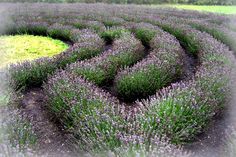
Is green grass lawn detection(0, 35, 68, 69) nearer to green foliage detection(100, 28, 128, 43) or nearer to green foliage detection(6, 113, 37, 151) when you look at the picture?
green foliage detection(100, 28, 128, 43)

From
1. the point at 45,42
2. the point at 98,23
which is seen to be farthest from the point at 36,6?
the point at 45,42

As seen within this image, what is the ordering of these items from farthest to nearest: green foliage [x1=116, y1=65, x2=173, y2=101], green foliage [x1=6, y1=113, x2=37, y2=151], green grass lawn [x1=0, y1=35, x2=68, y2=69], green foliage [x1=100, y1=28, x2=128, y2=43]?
1. green foliage [x1=100, y1=28, x2=128, y2=43]
2. green grass lawn [x1=0, y1=35, x2=68, y2=69]
3. green foliage [x1=116, y1=65, x2=173, y2=101]
4. green foliage [x1=6, y1=113, x2=37, y2=151]

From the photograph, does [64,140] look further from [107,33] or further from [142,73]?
[107,33]

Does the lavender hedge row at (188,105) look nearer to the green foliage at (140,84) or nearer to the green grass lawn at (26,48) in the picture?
the green foliage at (140,84)

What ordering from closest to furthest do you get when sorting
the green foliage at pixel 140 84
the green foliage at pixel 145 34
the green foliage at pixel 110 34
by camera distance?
1. the green foliage at pixel 140 84
2. the green foliage at pixel 145 34
3. the green foliage at pixel 110 34

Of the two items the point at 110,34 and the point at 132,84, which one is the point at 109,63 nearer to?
the point at 132,84

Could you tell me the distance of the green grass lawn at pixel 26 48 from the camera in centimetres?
871

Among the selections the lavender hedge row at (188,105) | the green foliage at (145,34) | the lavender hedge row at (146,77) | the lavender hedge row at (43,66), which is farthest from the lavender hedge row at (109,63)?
the lavender hedge row at (188,105)

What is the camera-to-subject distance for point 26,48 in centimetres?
966

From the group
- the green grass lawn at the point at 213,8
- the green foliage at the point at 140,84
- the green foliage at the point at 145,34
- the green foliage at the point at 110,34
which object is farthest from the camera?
the green grass lawn at the point at 213,8

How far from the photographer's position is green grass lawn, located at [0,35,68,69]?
8711mm

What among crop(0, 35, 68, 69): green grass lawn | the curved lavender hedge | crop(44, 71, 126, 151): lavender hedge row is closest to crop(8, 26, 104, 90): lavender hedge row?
the curved lavender hedge

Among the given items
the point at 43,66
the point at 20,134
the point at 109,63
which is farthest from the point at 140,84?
the point at 20,134

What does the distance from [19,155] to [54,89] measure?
2456mm
